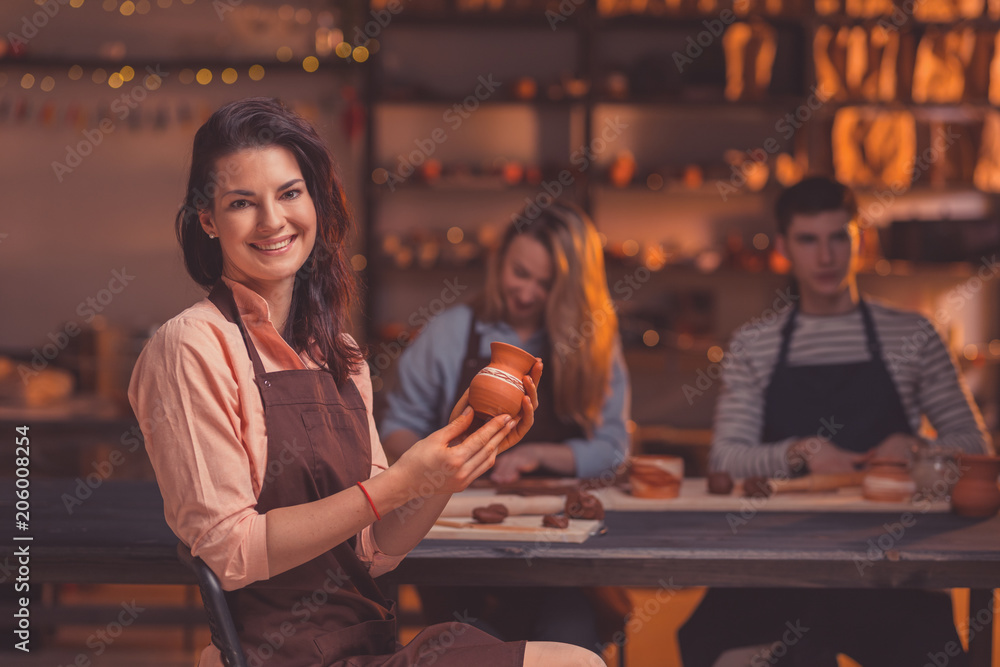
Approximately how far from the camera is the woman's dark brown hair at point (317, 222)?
134 centimetres

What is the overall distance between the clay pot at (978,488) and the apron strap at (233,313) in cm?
145

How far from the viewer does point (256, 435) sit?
1285mm

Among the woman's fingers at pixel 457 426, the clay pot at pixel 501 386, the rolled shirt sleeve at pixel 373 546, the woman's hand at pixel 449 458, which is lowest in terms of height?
the rolled shirt sleeve at pixel 373 546

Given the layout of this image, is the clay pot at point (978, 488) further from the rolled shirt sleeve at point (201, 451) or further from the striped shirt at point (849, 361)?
the rolled shirt sleeve at point (201, 451)

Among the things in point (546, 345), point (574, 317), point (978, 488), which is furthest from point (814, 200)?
point (978, 488)

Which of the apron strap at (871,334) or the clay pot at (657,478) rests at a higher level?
the apron strap at (871,334)

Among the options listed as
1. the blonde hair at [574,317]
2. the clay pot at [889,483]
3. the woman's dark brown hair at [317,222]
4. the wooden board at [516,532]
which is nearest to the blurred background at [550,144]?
the blonde hair at [574,317]

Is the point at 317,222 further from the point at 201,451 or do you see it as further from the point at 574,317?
the point at 574,317

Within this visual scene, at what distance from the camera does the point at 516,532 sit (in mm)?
1697

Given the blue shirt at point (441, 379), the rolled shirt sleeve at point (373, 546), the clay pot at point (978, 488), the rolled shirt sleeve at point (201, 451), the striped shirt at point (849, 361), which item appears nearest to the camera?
the rolled shirt sleeve at point (201, 451)

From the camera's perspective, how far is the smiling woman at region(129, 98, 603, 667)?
121cm

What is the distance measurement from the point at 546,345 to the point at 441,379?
320 millimetres

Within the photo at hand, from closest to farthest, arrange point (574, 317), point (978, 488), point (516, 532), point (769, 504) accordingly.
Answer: point (516, 532) → point (978, 488) → point (769, 504) → point (574, 317)

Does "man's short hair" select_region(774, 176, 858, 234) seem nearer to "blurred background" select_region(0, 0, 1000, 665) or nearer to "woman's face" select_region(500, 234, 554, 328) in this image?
"woman's face" select_region(500, 234, 554, 328)
